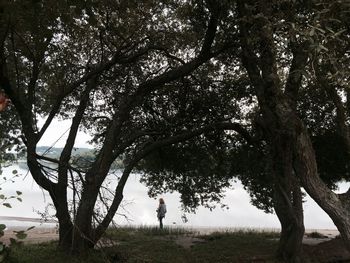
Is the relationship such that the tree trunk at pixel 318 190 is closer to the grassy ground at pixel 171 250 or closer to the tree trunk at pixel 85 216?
the grassy ground at pixel 171 250

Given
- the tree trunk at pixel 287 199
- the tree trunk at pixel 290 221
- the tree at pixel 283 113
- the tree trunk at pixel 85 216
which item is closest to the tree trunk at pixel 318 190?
the tree at pixel 283 113

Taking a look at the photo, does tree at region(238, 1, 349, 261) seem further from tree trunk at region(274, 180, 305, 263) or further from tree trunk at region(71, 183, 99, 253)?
tree trunk at region(71, 183, 99, 253)

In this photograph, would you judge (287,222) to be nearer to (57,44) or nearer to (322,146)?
(322,146)

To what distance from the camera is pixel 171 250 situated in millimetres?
14391

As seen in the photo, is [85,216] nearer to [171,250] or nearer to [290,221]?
[171,250]

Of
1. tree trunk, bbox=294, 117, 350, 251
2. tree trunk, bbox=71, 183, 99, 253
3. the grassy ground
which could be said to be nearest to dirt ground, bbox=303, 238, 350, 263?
the grassy ground

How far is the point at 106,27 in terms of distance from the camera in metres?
12.8

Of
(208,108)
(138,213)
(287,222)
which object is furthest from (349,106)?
(138,213)

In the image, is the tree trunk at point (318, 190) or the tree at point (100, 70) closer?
the tree trunk at point (318, 190)

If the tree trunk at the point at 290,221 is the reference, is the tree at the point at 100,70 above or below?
above

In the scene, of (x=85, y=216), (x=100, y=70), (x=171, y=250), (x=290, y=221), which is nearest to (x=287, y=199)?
(x=290, y=221)

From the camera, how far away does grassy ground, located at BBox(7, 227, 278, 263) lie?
12.3 m

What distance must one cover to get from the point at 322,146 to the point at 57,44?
829 cm

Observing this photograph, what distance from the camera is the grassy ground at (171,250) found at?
40.3 ft
